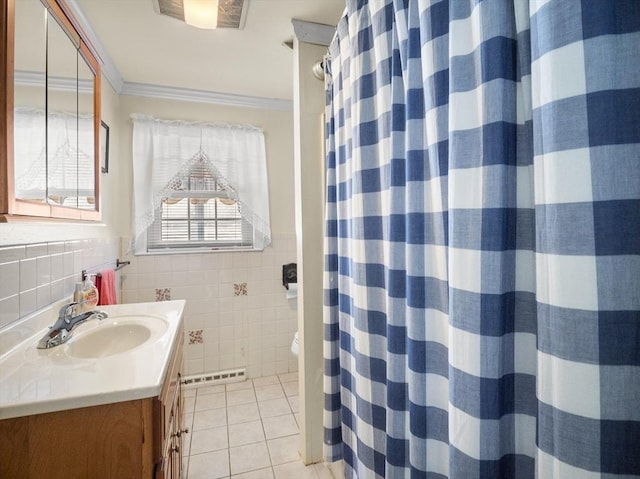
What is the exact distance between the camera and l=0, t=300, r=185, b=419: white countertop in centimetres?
71

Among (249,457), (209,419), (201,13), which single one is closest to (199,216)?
(201,13)

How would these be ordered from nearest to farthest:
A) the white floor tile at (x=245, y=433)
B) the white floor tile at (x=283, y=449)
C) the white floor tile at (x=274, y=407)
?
the white floor tile at (x=283, y=449) → the white floor tile at (x=245, y=433) → the white floor tile at (x=274, y=407)

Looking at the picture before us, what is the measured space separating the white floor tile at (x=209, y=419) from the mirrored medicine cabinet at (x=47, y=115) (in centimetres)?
147

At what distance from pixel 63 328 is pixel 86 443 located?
56 cm

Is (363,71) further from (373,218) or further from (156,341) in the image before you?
(156,341)

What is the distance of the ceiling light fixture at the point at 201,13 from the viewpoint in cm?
141

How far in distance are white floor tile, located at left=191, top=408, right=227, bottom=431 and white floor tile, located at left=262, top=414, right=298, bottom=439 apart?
291 millimetres

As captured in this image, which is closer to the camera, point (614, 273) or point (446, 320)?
point (614, 273)

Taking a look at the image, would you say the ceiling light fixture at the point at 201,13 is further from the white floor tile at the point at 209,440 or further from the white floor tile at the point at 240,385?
the white floor tile at the point at 240,385

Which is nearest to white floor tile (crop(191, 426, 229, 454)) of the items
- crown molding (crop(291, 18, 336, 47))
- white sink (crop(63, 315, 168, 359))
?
white sink (crop(63, 315, 168, 359))

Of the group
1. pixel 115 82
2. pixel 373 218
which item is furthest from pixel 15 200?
pixel 115 82

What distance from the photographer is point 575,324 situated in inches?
15.1

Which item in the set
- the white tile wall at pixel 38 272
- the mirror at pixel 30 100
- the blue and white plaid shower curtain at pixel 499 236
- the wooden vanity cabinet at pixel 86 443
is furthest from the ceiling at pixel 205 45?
the wooden vanity cabinet at pixel 86 443

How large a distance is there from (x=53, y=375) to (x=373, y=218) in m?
1.07
